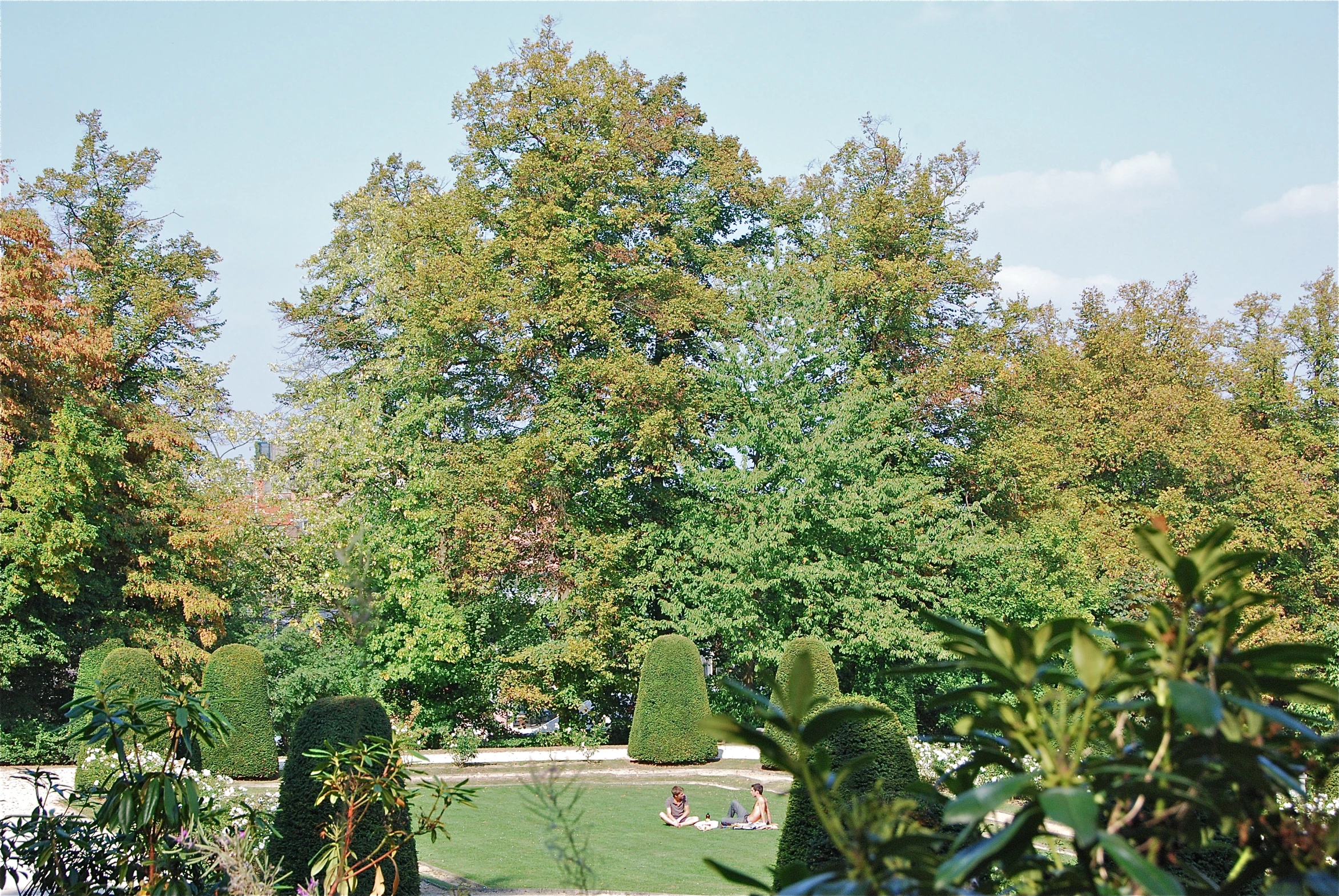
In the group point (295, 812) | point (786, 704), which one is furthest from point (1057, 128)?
point (786, 704)

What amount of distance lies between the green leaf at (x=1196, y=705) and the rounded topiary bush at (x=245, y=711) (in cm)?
1717

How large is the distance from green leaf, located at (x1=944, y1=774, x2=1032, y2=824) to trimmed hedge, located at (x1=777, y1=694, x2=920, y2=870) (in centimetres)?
425

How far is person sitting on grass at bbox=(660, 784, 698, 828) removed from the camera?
1323 cm

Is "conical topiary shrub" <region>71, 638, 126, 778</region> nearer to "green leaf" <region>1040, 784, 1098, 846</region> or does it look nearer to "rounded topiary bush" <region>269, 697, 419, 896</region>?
"rounded topiary bush" <region>269, 697, 419, 896</region>

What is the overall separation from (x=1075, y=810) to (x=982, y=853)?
0.14 metres

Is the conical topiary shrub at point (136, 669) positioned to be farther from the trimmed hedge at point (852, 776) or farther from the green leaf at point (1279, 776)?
the green leaf at point (1279, 776)

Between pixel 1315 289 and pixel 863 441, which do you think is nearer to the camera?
pixel 863 441

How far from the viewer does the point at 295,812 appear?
7.56 meters

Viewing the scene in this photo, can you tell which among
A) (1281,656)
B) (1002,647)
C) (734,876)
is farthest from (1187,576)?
(734,876)

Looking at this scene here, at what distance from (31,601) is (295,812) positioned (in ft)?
50.6

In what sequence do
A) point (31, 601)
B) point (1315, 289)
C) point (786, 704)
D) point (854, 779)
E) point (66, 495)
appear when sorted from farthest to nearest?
point (1315, 289), point (31, 601), point (66, 495), point (854, 779), point (786, 704)

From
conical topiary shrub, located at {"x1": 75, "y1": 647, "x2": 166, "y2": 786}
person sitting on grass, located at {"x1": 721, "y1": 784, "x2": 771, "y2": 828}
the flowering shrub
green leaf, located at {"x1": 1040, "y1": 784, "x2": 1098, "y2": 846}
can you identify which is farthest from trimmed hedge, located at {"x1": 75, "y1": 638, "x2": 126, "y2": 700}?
green leaf, located at {"x1": 1040, "y1": 784, "x2": 1098, "y2": 846}

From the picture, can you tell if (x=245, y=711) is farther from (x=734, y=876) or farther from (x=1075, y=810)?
(x=1075, y=810)

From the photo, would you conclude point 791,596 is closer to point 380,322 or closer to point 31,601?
point 380,322
